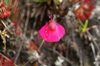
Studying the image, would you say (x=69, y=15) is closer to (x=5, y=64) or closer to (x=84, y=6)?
(x=84, y=6)

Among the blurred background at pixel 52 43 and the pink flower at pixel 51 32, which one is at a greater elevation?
the pink flower at pixel 51 32

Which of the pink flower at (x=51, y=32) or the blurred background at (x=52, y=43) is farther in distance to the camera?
the blurred background at (x=52, y=43)

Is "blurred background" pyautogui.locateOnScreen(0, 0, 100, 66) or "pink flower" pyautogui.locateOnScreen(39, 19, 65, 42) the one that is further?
"blurred background" pyautogui.locateOnScreen(0, 0, 100, 66)

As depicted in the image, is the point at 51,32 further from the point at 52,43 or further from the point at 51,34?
the point at 52,43

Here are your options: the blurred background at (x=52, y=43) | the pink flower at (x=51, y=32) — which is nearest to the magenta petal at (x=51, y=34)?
the pink flower at (x=51, y=32)

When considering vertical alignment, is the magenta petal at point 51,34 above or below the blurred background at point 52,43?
above

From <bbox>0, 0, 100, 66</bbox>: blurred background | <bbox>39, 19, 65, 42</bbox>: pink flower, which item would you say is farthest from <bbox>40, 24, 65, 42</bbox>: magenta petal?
<bbox>0, 0, 100, 66</bbox>: blurred background

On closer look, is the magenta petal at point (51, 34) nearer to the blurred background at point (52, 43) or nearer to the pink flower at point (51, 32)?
the pink flower at point (51, 32)

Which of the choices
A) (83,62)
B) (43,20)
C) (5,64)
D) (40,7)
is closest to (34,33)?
(43,20)

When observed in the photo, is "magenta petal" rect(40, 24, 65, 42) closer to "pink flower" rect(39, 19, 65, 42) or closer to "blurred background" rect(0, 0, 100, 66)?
"pink flower" rect(39, 19, 65, 42)
